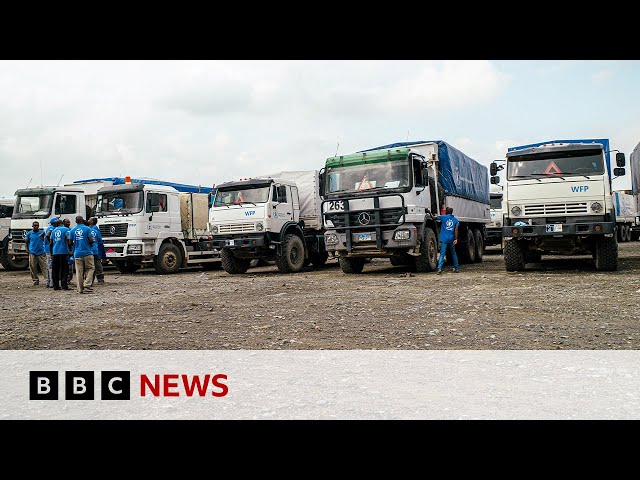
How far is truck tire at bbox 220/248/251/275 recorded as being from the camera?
16125mm

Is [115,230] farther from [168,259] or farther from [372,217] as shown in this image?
[372,217]

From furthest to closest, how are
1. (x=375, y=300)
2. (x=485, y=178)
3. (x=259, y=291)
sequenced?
1. (x=485, y=178)
2. (x=259, y=291)
3. (x=375, y=300)

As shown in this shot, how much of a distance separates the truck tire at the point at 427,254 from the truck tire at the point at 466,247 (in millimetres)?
2734

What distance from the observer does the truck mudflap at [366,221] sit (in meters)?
13.2

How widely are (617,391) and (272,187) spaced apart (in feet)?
38.8

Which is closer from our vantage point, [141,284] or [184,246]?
[141,284]

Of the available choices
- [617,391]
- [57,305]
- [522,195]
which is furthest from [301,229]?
[617,391]

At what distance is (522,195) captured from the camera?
12.3m

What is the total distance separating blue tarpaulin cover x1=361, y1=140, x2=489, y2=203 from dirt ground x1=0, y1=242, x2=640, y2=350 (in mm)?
3471

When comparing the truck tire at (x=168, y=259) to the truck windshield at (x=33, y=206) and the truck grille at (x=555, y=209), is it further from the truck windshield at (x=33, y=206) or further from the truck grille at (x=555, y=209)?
the truck grille at (x=555, y=209)

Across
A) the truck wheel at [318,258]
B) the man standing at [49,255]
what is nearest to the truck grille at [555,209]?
Answer: the truck wheel at [318,258]

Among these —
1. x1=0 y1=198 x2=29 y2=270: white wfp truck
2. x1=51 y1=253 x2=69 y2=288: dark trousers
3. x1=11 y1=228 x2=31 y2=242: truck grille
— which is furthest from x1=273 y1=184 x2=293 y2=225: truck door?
x1=0 y1=198 x2=29 y2=270: white wfp truck

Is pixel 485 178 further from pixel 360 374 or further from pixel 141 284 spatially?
pixel 360 374

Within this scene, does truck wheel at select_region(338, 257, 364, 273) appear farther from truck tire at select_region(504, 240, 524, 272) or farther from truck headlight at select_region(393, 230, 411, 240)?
truck tire at select_region(504, 240, 524, 272)
